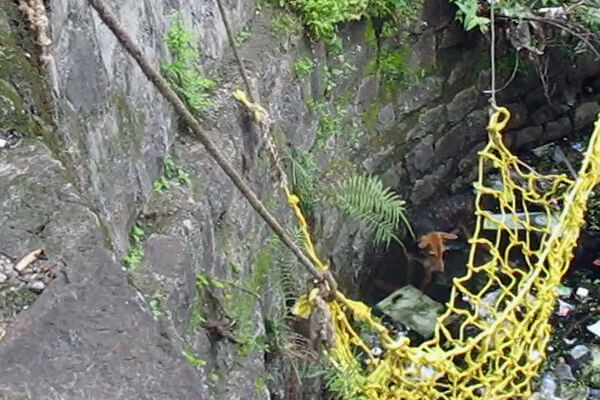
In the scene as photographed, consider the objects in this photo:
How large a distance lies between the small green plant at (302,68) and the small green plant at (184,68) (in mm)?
593

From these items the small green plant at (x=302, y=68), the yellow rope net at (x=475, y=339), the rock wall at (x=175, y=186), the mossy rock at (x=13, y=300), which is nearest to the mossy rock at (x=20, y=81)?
the rock wall at (x=175, y=186)

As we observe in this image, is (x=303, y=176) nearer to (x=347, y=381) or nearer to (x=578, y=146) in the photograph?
(x=347, y=381)

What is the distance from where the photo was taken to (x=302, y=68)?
2.48m

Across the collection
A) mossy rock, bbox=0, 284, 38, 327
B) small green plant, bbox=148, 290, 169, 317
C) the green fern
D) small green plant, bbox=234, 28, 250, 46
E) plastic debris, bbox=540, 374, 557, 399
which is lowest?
plastic debris, bbox=540, 374, 557, 399

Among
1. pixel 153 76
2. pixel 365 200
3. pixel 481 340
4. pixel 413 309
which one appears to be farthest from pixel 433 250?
pixel 153 76

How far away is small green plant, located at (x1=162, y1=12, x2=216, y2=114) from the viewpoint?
175cm

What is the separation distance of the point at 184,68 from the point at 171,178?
9.5 inches

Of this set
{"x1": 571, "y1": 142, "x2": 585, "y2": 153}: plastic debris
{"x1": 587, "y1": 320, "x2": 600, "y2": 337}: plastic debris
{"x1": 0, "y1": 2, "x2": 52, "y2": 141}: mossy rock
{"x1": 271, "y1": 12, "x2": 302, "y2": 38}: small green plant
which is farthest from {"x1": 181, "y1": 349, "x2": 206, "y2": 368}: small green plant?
{"x1": 571, "y1": 142, "x2": 585, "y2": 153}: plastic debris

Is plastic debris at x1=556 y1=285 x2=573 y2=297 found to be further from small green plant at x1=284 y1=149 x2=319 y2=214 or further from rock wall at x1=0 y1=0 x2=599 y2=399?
small green plant at x1=284 y1=149 x2=319 y2=214

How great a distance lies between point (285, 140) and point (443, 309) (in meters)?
1.14

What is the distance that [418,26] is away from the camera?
3234 mm

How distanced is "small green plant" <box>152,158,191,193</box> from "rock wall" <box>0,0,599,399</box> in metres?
0.01

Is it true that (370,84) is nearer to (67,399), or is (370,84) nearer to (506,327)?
(506,327)

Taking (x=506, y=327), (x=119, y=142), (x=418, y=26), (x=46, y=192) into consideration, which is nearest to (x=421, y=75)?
(x=418, y=26)
